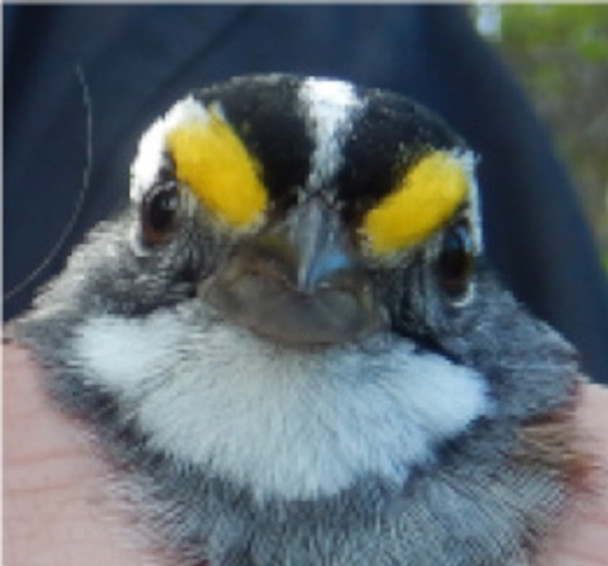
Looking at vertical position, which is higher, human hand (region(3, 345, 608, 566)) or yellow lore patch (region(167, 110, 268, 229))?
yellow lore patch (region(167, 110, 268, 229))

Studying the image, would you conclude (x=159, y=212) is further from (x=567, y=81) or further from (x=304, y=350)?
(x=567, y=81)

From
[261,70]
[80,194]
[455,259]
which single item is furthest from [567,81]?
[455,259]

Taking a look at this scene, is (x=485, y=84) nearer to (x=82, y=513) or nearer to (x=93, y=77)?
(x=93, y=77)

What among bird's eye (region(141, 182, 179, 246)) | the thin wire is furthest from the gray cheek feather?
the thin wire

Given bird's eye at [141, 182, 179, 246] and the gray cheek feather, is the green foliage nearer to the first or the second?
the gray cheek feather

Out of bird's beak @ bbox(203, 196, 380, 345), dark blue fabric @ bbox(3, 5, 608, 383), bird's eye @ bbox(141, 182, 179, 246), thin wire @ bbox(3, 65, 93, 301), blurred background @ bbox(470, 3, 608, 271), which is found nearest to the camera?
bird's beak @ bbox(203, 196, 380, 345)

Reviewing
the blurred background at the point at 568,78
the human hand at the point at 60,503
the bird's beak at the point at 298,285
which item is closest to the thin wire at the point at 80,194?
the human hand at the point at 60,503

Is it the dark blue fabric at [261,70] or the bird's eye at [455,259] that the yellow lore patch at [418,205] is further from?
the dark blue fabric at [261,70]

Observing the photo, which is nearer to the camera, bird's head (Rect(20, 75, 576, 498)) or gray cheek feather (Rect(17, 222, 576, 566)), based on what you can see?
bird's head (Rect(20, 75, 576, 498))
